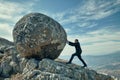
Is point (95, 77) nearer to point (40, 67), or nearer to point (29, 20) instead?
point (40, 67)

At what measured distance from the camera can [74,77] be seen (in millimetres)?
30859

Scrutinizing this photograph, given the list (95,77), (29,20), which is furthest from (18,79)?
(95,77)

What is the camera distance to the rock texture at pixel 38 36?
32.1 m

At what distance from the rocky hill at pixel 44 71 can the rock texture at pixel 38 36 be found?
173 centimetres

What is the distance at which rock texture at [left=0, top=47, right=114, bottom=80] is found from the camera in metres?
28.8

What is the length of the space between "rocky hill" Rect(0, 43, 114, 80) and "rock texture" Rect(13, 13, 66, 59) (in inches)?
68.1

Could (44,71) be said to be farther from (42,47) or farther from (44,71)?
(42,47)

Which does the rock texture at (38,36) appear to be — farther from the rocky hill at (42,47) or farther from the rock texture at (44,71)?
the rock texture at (44,71)

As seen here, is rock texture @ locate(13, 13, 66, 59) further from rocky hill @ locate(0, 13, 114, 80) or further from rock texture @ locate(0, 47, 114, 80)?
rock texture @ locate(0, 47, 114, 80)

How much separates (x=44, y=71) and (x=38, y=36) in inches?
230

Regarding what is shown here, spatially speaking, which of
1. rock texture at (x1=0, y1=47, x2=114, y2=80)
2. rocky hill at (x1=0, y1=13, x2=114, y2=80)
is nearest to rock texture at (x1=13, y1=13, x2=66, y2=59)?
rocky hill at (x1=0, y1=13, x2=114, y2=80)

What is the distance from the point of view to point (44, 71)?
30.2m

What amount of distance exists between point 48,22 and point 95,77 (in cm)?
1226

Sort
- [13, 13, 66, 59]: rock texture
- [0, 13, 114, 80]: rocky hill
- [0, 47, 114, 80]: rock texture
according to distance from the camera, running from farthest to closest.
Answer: [13, 13, 66, 59]: rock texture
[0, 13, 114, 80]: rocky hill
[0, 47, 114, 80]: rock texture
